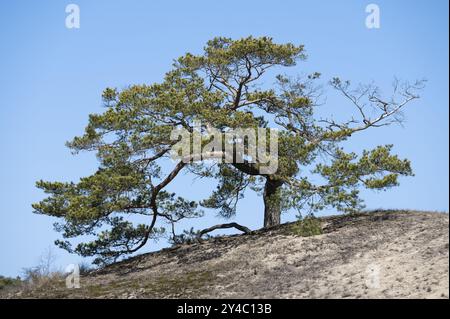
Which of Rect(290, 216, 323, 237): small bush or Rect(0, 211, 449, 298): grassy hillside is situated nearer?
Rect(0, 211, 449, 298): grassy hillside

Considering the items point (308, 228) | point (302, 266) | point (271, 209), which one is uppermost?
point (271, 209)

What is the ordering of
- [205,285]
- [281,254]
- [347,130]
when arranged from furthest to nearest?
1. [347,130]
2. [281,254]
3. [205,285]

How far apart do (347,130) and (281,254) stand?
5.49 metres

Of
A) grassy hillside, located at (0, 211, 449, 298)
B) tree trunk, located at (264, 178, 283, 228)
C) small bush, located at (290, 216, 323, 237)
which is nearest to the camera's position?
grassy hillside, located at (0, 211, 449, 298)

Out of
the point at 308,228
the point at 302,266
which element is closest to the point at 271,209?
the point at 308,228

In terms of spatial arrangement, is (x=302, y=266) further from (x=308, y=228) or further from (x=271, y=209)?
(x=271, y=209)

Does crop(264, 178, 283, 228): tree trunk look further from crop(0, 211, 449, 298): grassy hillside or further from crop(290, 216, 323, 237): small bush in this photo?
crop(290, 216, 323, 237): small bush

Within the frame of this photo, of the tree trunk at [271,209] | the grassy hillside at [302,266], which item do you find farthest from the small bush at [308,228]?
the tree trunk at [271,209]

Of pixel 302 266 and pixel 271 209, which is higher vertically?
pixel 271 209

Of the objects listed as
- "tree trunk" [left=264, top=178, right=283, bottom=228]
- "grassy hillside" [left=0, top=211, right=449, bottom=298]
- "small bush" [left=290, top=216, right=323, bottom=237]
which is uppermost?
"tree trunk" [left=264, top=178, right=283, bottom=228]

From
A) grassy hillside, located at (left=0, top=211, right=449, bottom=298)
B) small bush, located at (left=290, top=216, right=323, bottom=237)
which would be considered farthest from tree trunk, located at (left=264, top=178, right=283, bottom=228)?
small bush, located at (left=290, top=216, right=323, bottom=237)

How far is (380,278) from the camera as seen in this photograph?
15.8m

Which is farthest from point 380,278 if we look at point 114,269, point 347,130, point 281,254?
point 114,269

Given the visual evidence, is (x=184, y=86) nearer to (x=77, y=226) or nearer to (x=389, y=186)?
(x=77, y=226)
